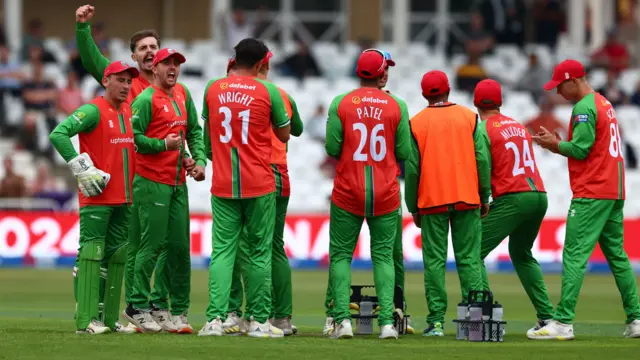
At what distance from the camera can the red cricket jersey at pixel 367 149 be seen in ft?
36.8

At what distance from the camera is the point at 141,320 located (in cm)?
1159

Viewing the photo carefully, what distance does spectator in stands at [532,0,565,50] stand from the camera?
32.2m

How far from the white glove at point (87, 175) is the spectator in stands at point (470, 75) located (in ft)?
59.8

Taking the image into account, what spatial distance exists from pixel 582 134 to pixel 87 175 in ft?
14.2

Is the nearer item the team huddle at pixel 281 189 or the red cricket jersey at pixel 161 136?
the team huddle at pixel 281 189

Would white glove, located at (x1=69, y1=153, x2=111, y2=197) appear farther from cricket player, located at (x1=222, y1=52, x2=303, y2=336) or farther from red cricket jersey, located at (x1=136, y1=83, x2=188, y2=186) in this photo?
cricket player, located at (x1=222, y1=52, x2=303, y2=336)

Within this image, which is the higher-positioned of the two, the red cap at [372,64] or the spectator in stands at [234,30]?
the spectator in stands at [234,30]

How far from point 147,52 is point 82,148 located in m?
1.25

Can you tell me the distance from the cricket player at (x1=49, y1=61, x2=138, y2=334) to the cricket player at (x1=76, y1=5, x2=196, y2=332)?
0.35 m

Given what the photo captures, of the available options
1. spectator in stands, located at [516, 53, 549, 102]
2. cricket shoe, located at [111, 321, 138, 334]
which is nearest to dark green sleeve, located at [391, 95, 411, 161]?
cricket shoe, located at [111, 321, 138, 334]

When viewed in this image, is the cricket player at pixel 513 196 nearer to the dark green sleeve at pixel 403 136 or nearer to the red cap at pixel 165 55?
the dark green sleeve at pixel 403 136

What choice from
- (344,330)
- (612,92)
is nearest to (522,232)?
(344,330)

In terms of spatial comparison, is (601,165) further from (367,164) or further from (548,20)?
(548,20)

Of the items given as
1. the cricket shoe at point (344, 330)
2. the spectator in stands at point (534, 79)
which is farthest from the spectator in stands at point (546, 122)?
the cricket shoe at point (344, 330)
